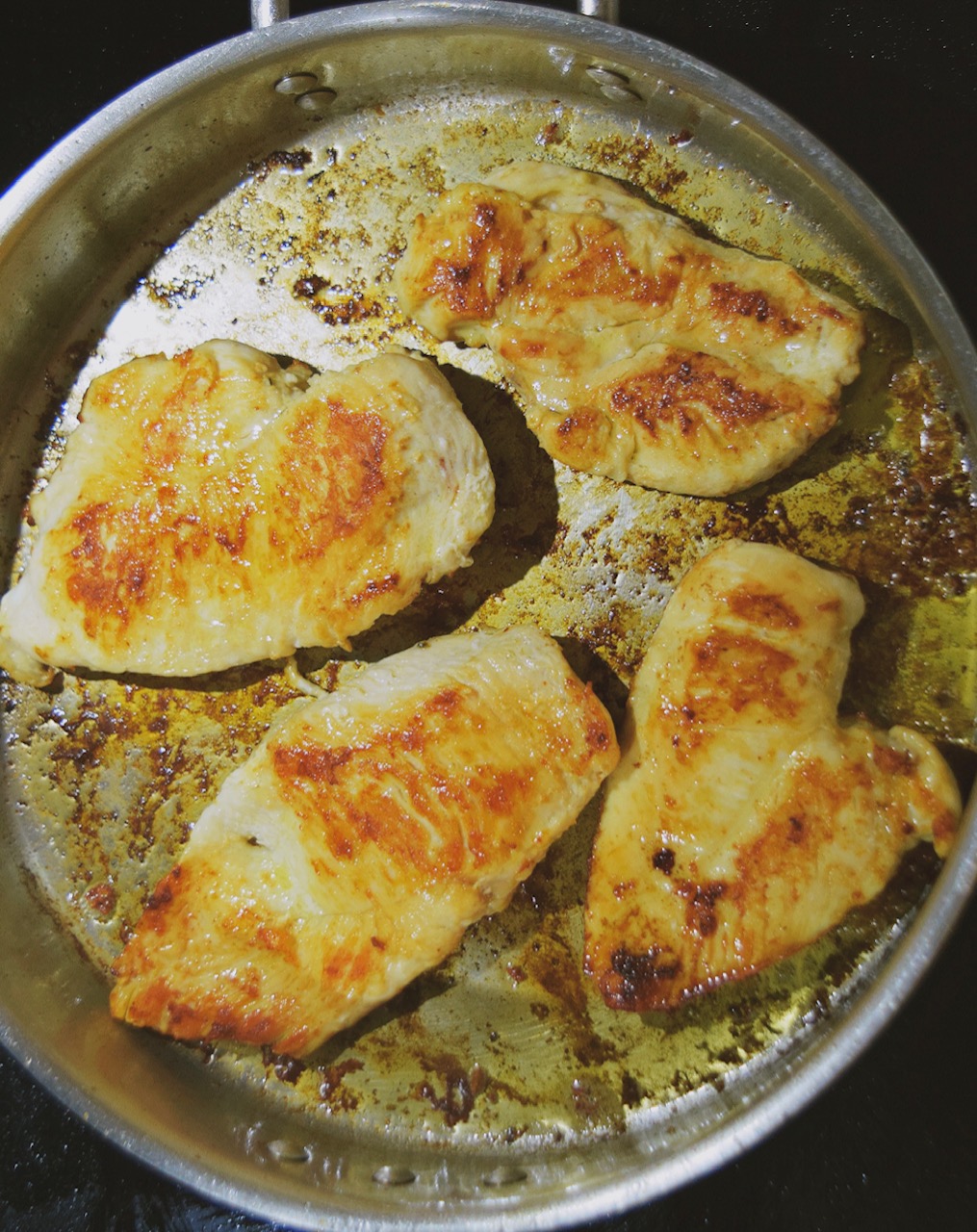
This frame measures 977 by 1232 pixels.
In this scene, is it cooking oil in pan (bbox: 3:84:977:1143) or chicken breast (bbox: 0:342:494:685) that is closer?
chicken breast (bbox: 0:342:494:685)

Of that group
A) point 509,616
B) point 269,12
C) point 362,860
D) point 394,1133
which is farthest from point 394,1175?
point 269,12

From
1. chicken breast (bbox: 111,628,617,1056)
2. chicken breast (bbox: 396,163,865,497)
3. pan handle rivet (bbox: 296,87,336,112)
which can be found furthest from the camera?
pan handle rivet (bbox: 296,87,336,112)

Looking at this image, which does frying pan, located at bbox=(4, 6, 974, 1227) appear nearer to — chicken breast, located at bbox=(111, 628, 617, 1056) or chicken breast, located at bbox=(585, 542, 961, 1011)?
chicken breast, located at bbox=(585, 542, 961, 1011)

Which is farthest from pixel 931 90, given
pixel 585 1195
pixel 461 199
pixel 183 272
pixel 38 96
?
pixel 585 1195

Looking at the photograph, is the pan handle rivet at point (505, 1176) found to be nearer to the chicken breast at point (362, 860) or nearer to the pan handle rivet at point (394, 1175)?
the pan handle rivet at point (394, 1175)

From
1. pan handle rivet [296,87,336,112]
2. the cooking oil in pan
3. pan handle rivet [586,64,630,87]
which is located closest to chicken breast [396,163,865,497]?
the cooking oil in pan

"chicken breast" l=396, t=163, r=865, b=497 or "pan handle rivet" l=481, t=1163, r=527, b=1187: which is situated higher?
"chicken breast" l=396, t=163, r=865, b=497

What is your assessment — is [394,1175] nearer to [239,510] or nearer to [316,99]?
[239,510]

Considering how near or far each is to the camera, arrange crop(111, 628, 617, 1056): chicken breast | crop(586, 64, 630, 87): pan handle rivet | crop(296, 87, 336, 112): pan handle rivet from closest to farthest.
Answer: crop(111, 628, 617, 1056): chicken breast, crop(586, 64, 630, 87): pan handle rivet, crop(296, 87, 336, 112): pan handle rivet
